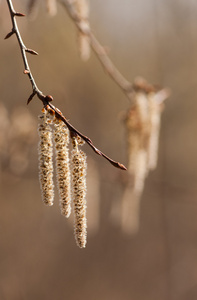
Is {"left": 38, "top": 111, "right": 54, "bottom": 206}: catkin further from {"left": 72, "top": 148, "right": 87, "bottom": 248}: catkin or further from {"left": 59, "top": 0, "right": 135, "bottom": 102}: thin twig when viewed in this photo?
{"left": 59, "top": 0, "right": 135, "bottom": 102}: thin twig

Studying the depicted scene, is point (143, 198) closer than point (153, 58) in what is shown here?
Yes

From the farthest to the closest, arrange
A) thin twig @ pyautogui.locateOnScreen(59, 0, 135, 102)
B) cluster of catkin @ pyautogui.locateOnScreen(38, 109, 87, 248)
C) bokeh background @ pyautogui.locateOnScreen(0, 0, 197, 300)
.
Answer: bokeh background @ pyautogui.locateOnScreen(0, 0, 197, 300)
thin twig @ pyautogui.locateOnScreen(59, 0, 135, 102)
cluster of catkin @ pyautogui.locateOnScreen(38, 109, 87, 248)

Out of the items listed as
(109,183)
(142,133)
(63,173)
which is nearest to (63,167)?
(63,173)

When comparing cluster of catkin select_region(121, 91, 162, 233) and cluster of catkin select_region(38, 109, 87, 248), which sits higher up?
cluster of catkin select_region(121, 91, 162, 233)

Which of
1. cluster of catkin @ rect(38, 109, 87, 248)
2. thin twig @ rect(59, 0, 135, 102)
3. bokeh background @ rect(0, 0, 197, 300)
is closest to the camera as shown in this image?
cluster of catkin @ rect(38, 109, 87, 248)

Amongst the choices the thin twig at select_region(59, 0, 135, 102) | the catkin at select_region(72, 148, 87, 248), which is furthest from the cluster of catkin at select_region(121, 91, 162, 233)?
the catkin at select_region(72, 148, 87, 248)

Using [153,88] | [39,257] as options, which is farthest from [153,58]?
[153,88]

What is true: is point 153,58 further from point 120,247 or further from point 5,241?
point 5,241

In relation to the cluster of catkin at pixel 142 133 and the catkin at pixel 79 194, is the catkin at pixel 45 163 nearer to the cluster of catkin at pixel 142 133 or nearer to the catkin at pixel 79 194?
the catkin at pixel 79 194

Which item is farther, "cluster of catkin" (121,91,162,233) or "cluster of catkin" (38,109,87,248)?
"cluster of catkin" (121,91,162,233)
